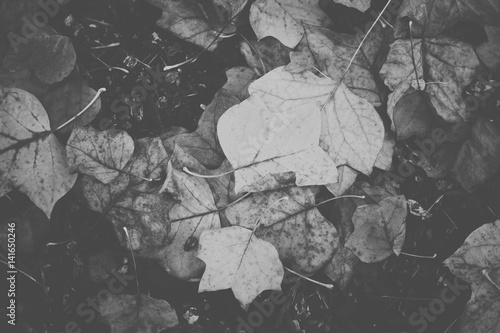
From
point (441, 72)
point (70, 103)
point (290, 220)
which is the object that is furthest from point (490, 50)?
point (70, 103)

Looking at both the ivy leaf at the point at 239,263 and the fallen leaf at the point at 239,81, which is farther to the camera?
the fallen leaf at the point at 239,81

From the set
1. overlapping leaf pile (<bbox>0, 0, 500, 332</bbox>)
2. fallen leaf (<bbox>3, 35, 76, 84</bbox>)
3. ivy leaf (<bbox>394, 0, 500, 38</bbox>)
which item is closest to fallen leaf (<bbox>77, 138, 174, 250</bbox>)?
overlapping leaf pile (<bbox>0, 0, 500, 332</bbox>)

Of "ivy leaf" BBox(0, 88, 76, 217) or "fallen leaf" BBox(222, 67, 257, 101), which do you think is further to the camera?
"fallen leaf" BBox(222, 67, 257, 101)

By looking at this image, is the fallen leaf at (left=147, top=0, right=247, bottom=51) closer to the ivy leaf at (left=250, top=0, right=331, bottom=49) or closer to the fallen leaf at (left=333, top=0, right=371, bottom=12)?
the ivy leaf at (left=250, top=0, right=331, bottom=49)

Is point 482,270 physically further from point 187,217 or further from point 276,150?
point 187,217

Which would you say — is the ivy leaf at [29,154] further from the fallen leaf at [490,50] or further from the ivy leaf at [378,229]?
the fallen leaf at [490,50]

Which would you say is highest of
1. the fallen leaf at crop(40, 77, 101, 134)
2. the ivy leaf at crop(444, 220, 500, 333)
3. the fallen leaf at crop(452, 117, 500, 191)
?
the fallen leaf at crop(452, 117, 500, 191)

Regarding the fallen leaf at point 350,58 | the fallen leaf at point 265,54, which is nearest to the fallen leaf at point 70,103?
the fallen leaf at point 265,54

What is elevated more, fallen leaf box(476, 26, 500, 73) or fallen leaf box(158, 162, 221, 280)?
fallen leaf box(476, 26, 500, 73)
